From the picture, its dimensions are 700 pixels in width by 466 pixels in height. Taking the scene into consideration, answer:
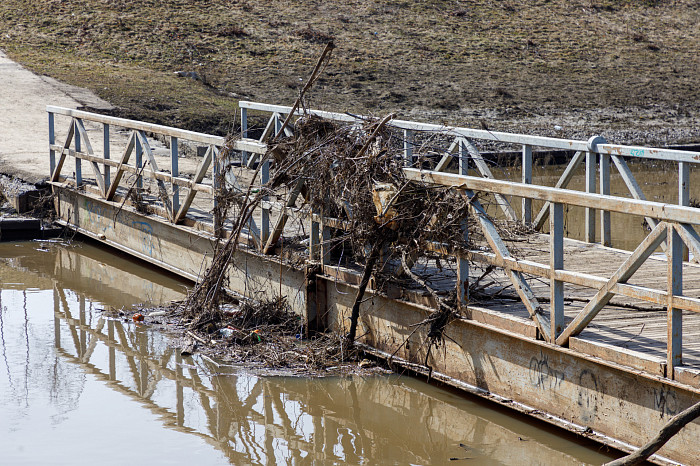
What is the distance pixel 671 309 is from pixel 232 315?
4.54 m

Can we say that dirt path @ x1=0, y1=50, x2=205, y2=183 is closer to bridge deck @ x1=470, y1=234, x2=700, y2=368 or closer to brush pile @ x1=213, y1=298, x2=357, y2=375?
brush pile @ x1=213, y1=298, x2=357, y2=375

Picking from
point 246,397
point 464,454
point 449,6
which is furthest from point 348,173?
point 449,6

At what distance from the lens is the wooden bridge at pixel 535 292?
5.38 m

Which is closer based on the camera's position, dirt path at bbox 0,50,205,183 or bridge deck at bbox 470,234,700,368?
bridge deck at bbox 470,234,700,368

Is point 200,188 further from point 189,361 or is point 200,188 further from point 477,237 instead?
point 477,237

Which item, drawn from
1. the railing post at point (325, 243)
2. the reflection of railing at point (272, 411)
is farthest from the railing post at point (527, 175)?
the reflection of railing at point (272, 411)

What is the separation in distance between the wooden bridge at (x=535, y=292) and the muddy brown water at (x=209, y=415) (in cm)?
27

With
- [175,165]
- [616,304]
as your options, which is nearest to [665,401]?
[616,304]

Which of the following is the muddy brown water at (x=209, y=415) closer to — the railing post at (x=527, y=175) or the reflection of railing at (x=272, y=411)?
the reflection of railing at (x=272, y=411)

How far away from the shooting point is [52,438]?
252 inches

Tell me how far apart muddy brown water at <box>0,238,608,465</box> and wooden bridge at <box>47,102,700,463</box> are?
0.27 m

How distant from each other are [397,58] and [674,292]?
25.0 m

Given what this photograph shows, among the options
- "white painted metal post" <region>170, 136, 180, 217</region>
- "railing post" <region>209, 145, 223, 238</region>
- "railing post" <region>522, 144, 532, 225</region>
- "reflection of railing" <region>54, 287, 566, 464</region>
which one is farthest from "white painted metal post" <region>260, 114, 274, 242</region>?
"railing post" <region>522, 144, 532, 225</region>

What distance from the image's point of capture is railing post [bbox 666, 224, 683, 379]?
516 centimetres
